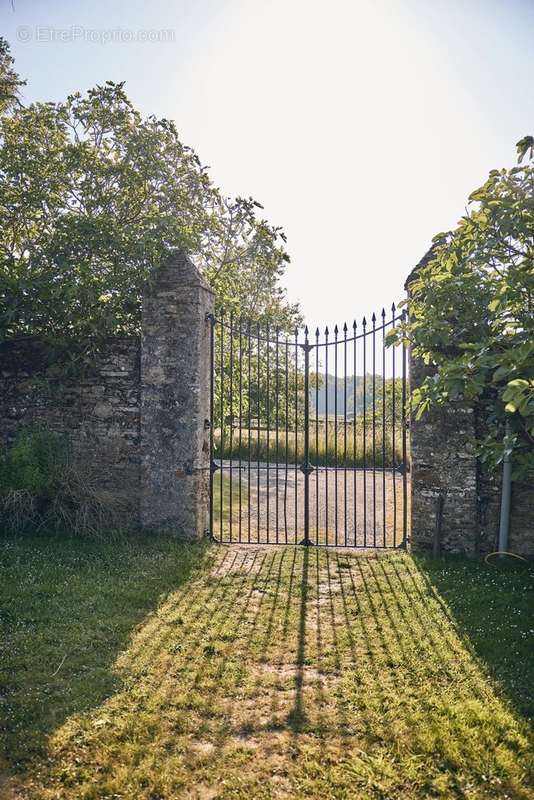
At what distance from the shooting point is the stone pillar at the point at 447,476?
6.38m

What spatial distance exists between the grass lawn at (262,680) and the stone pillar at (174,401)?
1.00m

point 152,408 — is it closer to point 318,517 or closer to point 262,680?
point 318,517

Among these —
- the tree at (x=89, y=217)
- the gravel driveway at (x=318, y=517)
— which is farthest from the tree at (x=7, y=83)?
the gravel driveway at (x=318, y=517)

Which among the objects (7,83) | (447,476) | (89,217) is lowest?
(447,476)

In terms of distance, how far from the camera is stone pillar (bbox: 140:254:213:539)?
6984 mm

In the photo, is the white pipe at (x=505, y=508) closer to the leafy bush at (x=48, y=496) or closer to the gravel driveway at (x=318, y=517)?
the gravel driveway at (x=318, y=517)

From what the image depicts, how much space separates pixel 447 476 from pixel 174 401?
346 centimetres

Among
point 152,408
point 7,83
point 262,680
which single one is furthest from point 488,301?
point 7,83

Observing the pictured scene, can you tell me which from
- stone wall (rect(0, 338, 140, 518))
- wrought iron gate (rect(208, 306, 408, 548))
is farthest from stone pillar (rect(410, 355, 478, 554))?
stone wall (rect(0, 338, 140, 518))

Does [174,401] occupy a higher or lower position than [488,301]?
lower

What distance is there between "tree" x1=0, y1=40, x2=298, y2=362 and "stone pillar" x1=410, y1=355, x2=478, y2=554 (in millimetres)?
3982

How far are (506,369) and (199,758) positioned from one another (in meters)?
2.97

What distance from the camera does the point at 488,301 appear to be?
488cm

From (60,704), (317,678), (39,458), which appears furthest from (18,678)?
(39,458)
